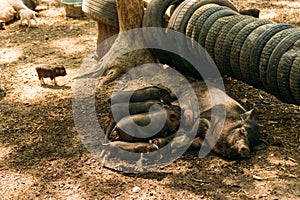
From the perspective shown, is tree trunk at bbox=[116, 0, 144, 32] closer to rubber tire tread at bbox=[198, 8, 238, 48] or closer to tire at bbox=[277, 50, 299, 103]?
rubber tire tread at bbox=[198, 8, 238, 48]

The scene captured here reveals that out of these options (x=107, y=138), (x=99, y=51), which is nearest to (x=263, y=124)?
(x=107, y=138)

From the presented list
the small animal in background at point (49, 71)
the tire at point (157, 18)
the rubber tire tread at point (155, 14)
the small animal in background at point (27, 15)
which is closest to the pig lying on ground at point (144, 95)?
the tire at point (157, 18)

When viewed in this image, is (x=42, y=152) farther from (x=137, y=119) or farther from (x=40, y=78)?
(x=40, y=78)

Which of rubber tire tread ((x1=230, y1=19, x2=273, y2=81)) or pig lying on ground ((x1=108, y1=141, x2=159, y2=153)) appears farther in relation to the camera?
rubber tire tread ((x1=230, y1=19, x2=273, y2=81))

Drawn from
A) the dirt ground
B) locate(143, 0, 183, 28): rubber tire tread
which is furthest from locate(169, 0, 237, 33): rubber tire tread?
the dirt ground

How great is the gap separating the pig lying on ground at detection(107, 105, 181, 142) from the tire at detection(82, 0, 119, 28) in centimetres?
239

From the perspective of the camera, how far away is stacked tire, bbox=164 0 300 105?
516 cm

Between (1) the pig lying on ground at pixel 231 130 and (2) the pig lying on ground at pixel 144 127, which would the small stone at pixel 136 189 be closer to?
(2) the pig lying on ground at pixel 144 127

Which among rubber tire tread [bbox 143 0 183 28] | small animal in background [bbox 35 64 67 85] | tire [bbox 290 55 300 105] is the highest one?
rubber tire tread [bbox 143 0 183 28]

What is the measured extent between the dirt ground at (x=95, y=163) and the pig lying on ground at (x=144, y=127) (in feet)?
1.17

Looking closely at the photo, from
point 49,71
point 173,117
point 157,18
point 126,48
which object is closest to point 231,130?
point 173,117

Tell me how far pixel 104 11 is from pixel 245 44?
2.32m

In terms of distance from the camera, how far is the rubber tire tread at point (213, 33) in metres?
6.00

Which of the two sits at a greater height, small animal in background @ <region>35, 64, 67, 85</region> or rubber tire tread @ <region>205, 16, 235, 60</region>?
rubber tire tread @ <region>205, 16, 235, 60</region>
